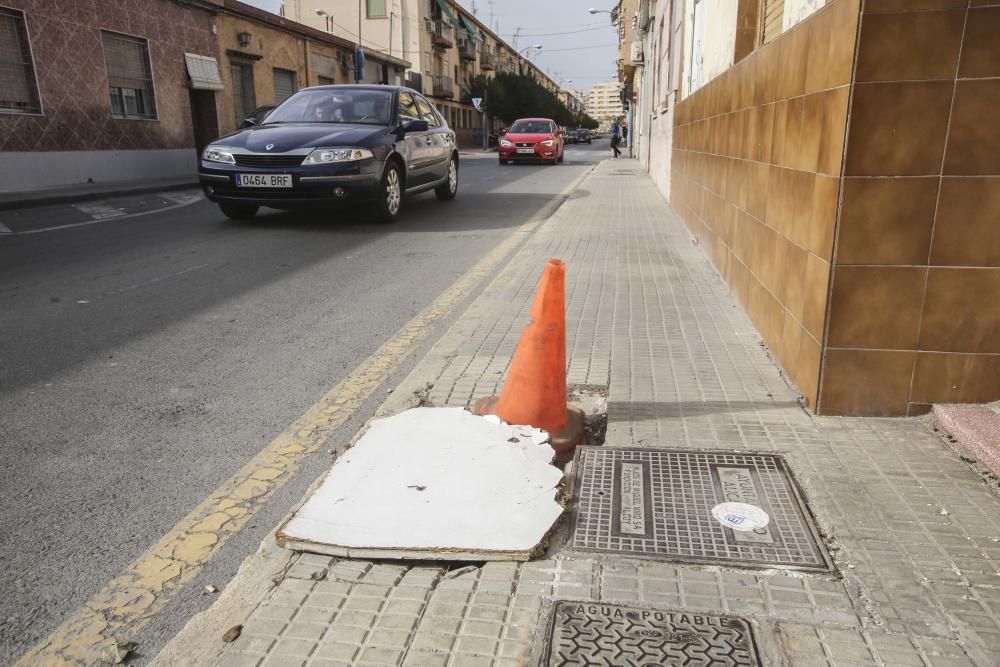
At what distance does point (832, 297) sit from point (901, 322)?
0.28 meters

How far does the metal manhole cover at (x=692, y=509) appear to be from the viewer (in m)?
2.09

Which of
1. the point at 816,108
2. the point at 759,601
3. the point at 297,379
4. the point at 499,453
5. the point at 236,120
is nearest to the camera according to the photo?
the point at 759,601

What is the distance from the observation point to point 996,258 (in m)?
2.72

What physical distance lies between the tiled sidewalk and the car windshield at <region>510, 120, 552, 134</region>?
2349 cm

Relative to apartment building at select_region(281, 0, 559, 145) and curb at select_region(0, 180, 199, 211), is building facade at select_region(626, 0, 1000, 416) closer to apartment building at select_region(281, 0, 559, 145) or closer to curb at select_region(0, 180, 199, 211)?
curb at select_region(0, 180, 199, 211)

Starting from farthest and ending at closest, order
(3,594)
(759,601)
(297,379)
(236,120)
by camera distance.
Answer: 1. (236,120)
2. (297,379)
3. (3,594)
4. (759,601)

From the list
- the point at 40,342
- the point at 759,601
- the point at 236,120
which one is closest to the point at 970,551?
the point at 759,601

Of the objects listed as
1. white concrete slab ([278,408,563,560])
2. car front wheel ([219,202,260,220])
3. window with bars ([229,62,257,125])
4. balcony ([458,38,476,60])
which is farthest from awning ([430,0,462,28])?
white concrete slab ([278,408,563,560])

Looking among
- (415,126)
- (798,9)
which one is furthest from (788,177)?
(415,126)

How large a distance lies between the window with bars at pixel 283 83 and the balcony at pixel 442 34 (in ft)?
89.2

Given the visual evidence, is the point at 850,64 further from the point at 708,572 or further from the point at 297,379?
the point at 297,379

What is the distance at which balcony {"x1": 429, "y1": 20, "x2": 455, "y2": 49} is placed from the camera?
51.6 metres

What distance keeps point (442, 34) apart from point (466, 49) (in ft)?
29.9

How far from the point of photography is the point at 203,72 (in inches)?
794
